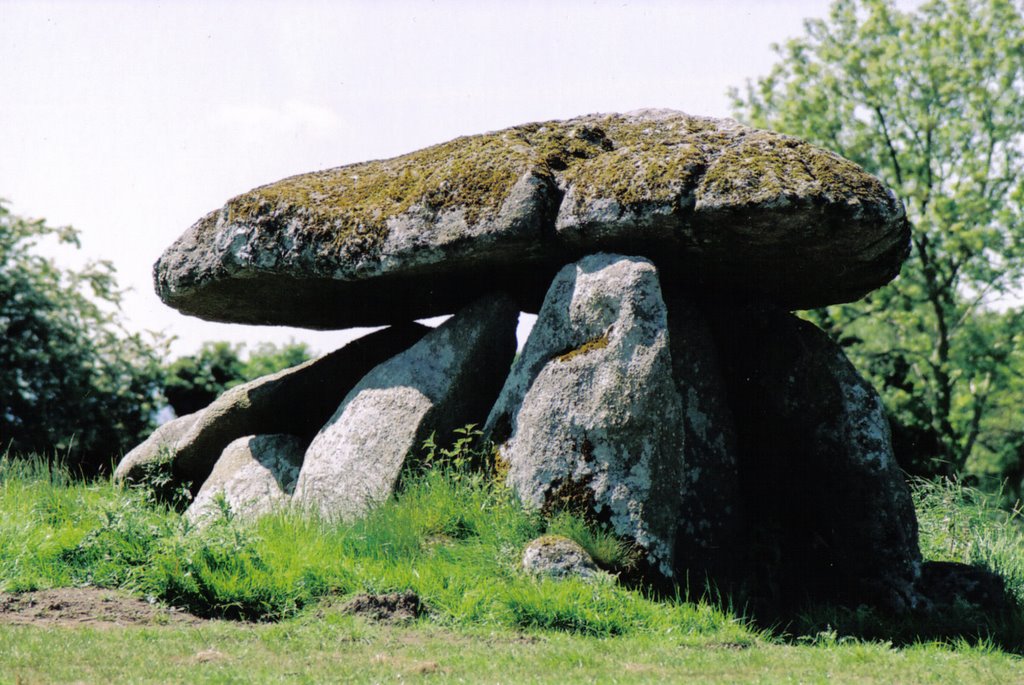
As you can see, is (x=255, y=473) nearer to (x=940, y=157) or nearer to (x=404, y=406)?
(x=404, y=406)

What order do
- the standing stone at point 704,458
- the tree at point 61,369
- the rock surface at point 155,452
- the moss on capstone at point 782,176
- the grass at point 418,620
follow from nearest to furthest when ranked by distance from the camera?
the grass at point 418,620
the moss on capstone at point 782,176
the standing stone at point 704,458
the rock surface at point 155,452
the tree at point 61,369

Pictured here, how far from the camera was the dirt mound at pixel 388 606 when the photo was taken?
24.2ft

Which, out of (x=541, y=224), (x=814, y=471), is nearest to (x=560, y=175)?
(x=541, y=224)

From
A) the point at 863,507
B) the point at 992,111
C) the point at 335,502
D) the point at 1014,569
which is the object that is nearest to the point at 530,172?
the point at 335,502

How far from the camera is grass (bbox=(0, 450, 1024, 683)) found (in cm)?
643

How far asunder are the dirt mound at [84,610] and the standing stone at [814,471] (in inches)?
199

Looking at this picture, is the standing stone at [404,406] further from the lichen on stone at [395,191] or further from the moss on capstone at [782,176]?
the moss on capstone at [782,176]

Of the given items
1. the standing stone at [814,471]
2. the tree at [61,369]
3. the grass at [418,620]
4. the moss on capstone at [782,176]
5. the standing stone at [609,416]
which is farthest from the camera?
the tree at [61,369]

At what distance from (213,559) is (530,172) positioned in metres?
4.31

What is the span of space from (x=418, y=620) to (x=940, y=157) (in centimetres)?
2315

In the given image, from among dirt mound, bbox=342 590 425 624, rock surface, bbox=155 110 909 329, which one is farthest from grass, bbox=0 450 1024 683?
rock surface, bbox=155 110 909 329

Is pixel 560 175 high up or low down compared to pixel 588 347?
up

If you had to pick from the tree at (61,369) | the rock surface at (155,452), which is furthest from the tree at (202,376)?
the rock surface at (155,452)

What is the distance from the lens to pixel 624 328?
28.5 feet
